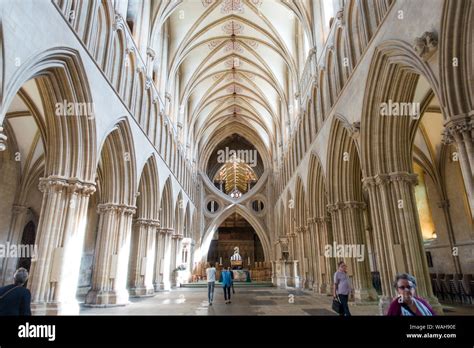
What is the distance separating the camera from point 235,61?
24.0 meters

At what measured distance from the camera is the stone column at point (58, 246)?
7406mm

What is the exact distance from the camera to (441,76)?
19.0ft

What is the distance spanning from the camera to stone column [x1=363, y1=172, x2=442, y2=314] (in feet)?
25.0

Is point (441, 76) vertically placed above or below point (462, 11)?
below

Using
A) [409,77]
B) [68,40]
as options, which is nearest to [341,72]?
[409,77]

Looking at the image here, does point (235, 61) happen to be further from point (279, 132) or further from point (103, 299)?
point (103, 299)

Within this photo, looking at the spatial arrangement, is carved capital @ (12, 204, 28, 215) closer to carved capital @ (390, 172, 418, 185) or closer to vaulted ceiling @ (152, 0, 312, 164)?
vaulted ceiling @ (152, 0, 312, 164)

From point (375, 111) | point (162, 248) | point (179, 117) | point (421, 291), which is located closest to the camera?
point (421, 291)

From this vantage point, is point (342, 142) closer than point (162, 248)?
Yes

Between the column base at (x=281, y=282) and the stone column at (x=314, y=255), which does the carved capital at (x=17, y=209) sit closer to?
the stone column at (x=314, y=255)

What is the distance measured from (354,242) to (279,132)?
16.1m

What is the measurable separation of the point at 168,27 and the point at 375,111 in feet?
48.6

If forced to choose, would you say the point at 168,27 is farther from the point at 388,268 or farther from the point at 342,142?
the point at 388,268

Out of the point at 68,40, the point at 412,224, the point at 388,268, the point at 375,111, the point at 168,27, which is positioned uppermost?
the point at 168,27
